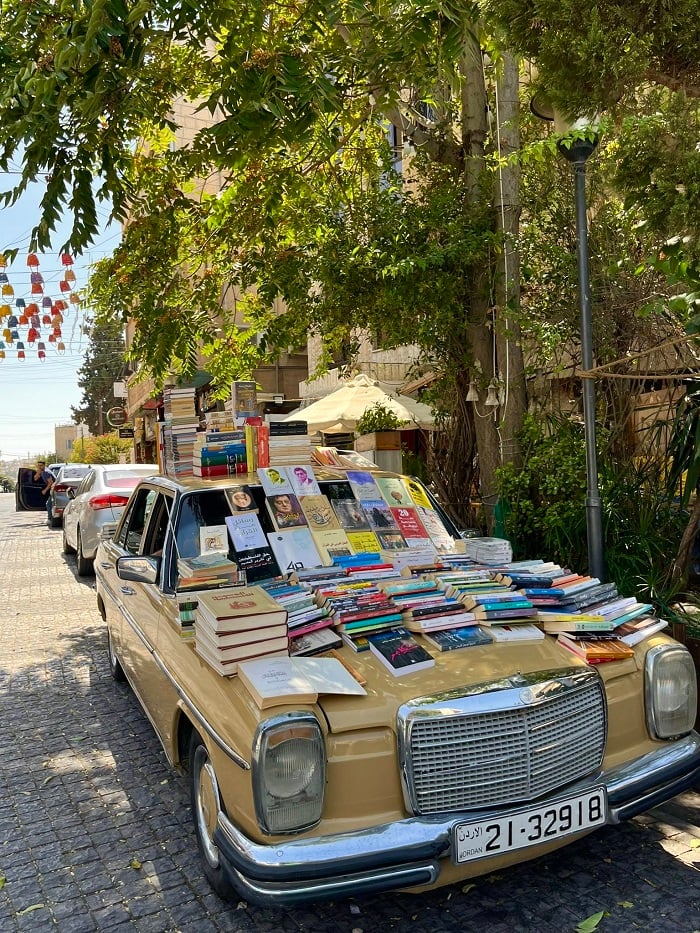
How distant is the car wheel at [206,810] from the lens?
3.05 m

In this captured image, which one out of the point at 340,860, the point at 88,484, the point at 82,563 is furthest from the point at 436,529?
the point at 88,484

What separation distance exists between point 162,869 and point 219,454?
2.38 m

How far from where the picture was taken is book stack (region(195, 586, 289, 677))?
10.2ft

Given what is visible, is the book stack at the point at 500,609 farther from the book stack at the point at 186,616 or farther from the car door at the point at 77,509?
the car door at the point at 77,509

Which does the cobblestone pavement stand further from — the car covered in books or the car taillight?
the car taillight

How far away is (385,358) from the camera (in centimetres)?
1488

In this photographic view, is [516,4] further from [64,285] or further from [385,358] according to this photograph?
[385,358]

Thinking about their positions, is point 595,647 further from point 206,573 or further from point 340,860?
point 206,573

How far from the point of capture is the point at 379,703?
2.86 m

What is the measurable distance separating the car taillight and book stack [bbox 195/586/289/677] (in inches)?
285

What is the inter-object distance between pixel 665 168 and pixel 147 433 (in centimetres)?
3593

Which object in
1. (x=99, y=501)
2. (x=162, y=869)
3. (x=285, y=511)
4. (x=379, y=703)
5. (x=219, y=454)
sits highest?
(x=219, y=454)

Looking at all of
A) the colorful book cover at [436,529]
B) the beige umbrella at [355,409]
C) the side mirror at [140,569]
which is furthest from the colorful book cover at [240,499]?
the beige umbrella at [355,409]

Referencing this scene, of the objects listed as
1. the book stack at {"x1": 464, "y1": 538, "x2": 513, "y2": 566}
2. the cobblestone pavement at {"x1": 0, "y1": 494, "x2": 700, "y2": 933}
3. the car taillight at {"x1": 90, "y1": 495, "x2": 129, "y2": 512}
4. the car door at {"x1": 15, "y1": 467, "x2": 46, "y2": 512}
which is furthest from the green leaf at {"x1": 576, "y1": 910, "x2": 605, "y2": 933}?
the car door at {"x1": 15, "y1": 467, "x2": 46, "y2": 512}
